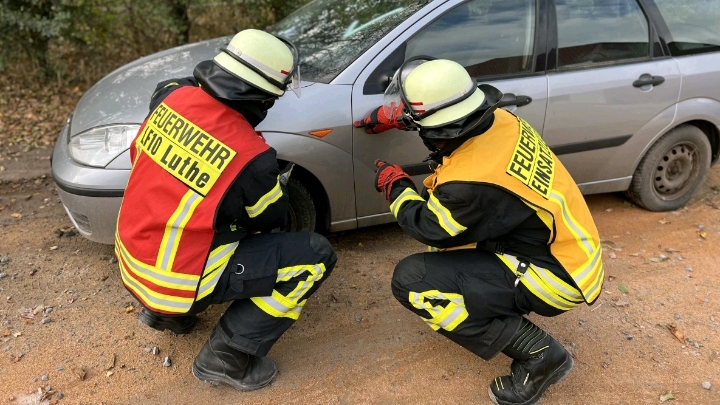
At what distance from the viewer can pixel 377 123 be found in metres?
2.95

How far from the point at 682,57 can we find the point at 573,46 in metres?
0.84

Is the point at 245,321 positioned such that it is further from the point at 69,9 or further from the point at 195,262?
the point at 69,9

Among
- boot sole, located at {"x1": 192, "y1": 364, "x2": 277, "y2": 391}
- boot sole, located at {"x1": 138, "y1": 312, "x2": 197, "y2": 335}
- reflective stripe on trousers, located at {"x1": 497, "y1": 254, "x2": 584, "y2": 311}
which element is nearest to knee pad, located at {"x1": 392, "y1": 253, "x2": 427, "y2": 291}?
reflective stripe on trousers, located at {"x1": 497, "y1": 254, "x2": 584, "y2": 311}

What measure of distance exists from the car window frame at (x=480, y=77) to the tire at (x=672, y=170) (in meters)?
→ 1.21

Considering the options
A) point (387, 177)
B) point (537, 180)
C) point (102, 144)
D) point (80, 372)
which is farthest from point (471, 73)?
point (80, 372)

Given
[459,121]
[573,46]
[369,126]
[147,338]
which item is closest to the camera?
[459,121]

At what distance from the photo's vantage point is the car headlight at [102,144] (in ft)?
9.44

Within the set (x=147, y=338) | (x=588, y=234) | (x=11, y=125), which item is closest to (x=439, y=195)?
(x=588, y=234)

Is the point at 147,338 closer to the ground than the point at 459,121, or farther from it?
closer to the ground

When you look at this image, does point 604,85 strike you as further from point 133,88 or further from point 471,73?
point 133,88

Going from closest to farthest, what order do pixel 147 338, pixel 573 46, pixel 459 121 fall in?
pixel 459 121 < pixel 147 338 < pixel 573 46

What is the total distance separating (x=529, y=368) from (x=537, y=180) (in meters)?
0.87

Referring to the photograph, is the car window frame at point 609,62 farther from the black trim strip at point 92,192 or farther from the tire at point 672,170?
the black trim strip at point 92,192

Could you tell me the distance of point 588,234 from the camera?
2371 mm
